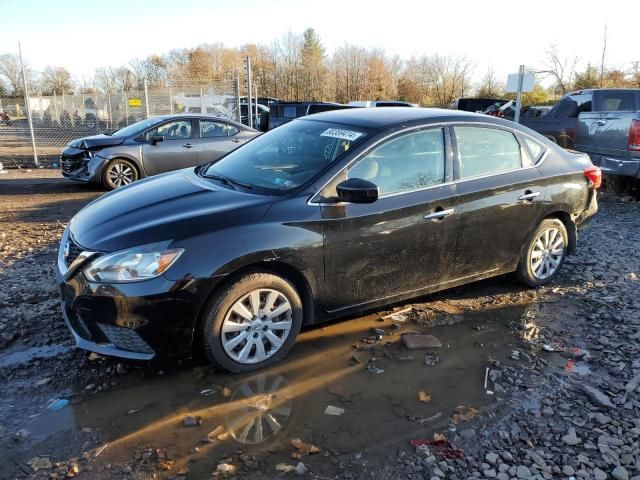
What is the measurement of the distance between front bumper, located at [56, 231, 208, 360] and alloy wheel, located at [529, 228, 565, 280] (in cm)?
331

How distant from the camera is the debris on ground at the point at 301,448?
2.80 meters

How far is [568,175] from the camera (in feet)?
16.5

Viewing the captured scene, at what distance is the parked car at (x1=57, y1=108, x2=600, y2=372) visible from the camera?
3258mm

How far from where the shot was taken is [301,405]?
3258mm

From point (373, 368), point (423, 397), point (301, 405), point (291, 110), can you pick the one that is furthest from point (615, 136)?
point (291, 110)

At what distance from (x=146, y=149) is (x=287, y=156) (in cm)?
659

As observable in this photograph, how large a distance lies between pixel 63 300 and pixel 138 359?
706mm

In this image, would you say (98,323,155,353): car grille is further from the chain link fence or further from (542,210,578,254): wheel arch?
the chain link fence

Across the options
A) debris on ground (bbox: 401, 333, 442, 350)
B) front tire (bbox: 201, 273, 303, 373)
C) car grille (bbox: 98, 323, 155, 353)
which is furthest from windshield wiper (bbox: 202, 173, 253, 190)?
debris on ground (bbox: 401, 333, 442, 350)

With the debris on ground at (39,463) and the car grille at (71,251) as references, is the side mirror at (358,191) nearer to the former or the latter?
the car grille at (71,251)

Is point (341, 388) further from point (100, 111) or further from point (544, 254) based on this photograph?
point (100, 111)

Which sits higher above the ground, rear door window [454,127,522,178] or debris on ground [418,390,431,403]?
rear door window [454,127,522,178]

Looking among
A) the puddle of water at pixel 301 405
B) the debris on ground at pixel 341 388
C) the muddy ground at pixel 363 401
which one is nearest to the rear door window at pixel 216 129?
the muddy ground at pixel 363 401

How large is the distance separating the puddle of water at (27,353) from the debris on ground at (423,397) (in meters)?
2.54
